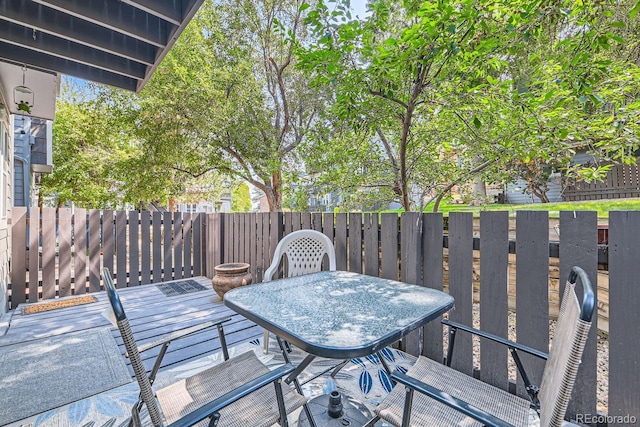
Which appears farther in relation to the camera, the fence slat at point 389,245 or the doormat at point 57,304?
the doormat at point 57,304

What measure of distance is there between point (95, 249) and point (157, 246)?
0.90 meters

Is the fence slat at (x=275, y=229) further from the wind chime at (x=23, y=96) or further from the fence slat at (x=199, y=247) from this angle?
the wind chime at (x=23, y=96)

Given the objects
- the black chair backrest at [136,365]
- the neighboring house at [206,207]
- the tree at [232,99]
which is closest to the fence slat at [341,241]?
the black chair backrest at [136,365]

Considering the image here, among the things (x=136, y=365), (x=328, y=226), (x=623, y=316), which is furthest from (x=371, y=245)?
(x=136, y=365)

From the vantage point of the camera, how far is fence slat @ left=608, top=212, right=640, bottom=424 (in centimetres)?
160

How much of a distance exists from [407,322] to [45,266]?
5.38m

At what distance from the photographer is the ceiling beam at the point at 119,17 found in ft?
8.20

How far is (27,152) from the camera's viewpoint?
297 inches

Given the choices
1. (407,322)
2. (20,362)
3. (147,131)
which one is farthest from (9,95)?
(407,322)

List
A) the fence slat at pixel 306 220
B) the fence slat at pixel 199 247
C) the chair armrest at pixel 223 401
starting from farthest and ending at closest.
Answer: the fence slat at pixel 199 247
the fence slat at pixel 306 220
the chair armrest at pixel 223 401

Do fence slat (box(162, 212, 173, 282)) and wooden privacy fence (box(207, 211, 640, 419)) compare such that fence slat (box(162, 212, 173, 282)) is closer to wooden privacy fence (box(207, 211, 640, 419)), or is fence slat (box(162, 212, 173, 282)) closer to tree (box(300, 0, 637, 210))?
wooden privacy fence (box(207, 211, 640, 419))

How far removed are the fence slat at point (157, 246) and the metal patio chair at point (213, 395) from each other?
4.27 metres

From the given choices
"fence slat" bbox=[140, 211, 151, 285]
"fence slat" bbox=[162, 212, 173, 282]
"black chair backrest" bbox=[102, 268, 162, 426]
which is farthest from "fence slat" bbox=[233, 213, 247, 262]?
"black chair backrest" bbox=[102, 268, 162, 426]

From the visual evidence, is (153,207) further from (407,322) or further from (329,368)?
(407,322)
